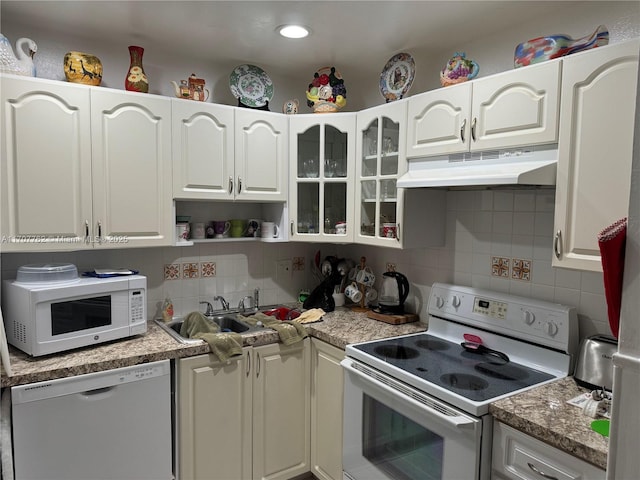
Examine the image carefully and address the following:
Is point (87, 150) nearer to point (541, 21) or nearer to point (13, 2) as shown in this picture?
point (13, 2)

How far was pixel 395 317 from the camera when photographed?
242 cm

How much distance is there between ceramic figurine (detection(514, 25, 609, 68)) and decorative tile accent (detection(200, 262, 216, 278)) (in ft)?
6.28

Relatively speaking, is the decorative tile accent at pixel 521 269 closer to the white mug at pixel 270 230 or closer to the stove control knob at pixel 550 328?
the stove control knob at pixel 550 328

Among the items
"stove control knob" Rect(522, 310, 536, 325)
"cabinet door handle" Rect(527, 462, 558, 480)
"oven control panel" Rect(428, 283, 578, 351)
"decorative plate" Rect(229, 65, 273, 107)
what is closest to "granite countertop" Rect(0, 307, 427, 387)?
"oven control panel" Rect(428, 283, 578, 351)

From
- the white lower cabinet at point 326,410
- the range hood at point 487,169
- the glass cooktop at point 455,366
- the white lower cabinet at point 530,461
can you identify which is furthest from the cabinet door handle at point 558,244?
the white lower cabinet at point 326,410

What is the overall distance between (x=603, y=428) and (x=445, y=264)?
116 centimetres

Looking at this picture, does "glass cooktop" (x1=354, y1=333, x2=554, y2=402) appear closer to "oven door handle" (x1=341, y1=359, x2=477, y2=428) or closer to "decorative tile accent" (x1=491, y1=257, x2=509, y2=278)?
"oven door handle" (x1=341, y1=359, x2=477, y2=428)

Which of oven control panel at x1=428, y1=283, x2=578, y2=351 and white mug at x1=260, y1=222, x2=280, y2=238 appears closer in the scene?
oven control panel at x1=428, y1=283, x2=578, y2=351

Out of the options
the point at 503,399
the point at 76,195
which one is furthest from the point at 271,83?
the point at 503,399

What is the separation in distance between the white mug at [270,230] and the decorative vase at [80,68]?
3.75ft

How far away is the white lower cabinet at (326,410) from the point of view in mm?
2188

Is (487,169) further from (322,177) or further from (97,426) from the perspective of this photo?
(97,426)

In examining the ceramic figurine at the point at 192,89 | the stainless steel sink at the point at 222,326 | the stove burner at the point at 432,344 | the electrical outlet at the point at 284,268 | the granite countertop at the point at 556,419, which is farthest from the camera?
the electrical outlet at the point at 284,268

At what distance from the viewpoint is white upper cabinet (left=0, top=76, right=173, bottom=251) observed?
184 centimetres
